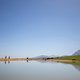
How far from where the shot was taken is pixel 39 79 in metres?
18.1

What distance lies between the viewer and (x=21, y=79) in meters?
17.9

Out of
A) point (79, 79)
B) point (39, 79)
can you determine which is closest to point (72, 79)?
point (79, 79)

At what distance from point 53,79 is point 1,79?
5.50m

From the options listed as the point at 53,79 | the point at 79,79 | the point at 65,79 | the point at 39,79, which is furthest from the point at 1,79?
the point at 79,79

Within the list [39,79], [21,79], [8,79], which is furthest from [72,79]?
[8,79]

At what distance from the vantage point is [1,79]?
60.1 ft

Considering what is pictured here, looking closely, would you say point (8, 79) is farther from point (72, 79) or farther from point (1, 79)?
point (72, 79)

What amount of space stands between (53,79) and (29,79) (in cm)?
255

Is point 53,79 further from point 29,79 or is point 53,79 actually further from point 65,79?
point 29,79

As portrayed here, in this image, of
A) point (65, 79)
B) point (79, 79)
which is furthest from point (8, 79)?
point (79, 79)

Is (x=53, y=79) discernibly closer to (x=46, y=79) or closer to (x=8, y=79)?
(x=46, y=79)

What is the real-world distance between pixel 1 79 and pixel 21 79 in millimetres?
2204

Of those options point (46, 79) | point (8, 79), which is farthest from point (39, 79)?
point (8, 79)

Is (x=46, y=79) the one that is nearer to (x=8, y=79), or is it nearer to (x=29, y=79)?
(x=29, y=79)
